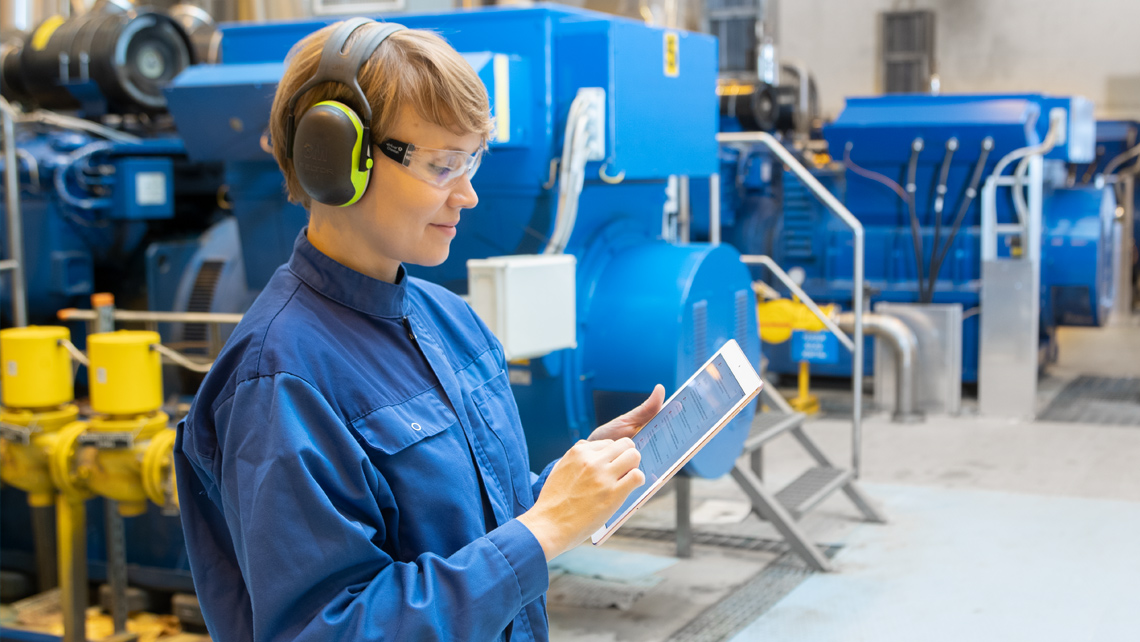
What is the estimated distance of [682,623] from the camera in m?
3.41

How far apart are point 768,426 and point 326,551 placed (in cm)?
323

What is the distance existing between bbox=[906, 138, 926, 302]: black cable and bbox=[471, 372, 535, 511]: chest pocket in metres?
5.63

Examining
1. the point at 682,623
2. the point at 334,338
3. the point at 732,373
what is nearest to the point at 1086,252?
the point at 682,623

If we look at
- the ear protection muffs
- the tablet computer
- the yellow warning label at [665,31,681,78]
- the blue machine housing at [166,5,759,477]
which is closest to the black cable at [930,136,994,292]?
the blue machine housing at [166,5,759,477]

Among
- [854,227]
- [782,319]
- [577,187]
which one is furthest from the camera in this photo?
[782,319]

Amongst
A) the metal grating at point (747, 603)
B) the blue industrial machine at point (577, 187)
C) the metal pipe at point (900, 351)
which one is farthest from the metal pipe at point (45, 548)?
the metal pipe at point (900, 351)

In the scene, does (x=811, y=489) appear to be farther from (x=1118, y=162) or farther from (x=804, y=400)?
(x=1118, y=162)

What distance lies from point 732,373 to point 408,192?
0.47m

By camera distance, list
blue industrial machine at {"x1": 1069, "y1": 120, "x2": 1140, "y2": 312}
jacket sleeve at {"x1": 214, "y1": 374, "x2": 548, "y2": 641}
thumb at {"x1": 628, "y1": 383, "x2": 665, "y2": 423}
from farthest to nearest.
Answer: blue industrial machine at {"x1": 1069, "y1": 120, "x2": 1140, "y2": 312}
thumb at {"x1": 628, "y1": 383, "x2": 665, "y2": 423}
jacket sleeve at {"x1": 214, "y1": 374, "x2": 548, "y2": 641}

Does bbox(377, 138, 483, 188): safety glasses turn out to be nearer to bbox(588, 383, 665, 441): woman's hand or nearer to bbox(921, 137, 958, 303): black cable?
bbox(588, 383, 665, 441): woman's hand

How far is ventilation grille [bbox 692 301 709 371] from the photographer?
3.25 m

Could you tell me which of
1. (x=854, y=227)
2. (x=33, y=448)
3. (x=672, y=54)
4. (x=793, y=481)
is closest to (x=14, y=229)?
(x=33, y=448)

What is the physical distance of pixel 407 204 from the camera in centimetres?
119

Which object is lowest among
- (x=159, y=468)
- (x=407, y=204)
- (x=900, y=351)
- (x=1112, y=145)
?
(x=900, y=351)
